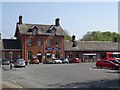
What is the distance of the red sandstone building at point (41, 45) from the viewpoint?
271 ft

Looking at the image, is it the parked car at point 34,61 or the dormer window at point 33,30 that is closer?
the parked car at point 34,61

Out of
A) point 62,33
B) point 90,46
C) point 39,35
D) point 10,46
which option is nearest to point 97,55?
point 90,46

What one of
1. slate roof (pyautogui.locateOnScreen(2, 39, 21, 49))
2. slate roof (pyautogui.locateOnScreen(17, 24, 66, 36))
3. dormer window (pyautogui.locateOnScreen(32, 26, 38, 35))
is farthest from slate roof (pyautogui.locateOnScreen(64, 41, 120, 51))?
slate roof (pyautogui.locateOnScreen(2, 39, 21, 49))

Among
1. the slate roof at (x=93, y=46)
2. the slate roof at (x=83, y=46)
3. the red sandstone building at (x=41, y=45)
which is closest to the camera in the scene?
the red sandstone building at (x=41, y=45)

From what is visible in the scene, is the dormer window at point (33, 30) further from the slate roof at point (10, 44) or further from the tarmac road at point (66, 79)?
the tarmac road at point (66, 79)

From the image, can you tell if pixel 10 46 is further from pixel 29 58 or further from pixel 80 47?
pixel 80 47

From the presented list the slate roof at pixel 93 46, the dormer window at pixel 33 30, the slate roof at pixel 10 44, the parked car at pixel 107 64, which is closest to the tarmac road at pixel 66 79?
the parked car at pixel 107 64

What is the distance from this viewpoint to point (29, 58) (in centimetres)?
8325

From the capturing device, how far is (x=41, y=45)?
84562 millimetres

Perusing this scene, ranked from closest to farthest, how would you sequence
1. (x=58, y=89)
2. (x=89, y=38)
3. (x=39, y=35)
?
1. (x=58, y=89)
2. (x=39, y=35)
3. (x=89, y=38)

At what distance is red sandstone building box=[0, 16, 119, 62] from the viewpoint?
82500mm

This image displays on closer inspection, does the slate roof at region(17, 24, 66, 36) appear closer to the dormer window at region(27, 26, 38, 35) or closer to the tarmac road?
the dormer window at region(27, 26, 38, 35)

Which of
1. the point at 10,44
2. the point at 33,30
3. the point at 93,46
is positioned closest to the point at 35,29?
the point at 33,30

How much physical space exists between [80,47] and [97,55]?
211 inches
